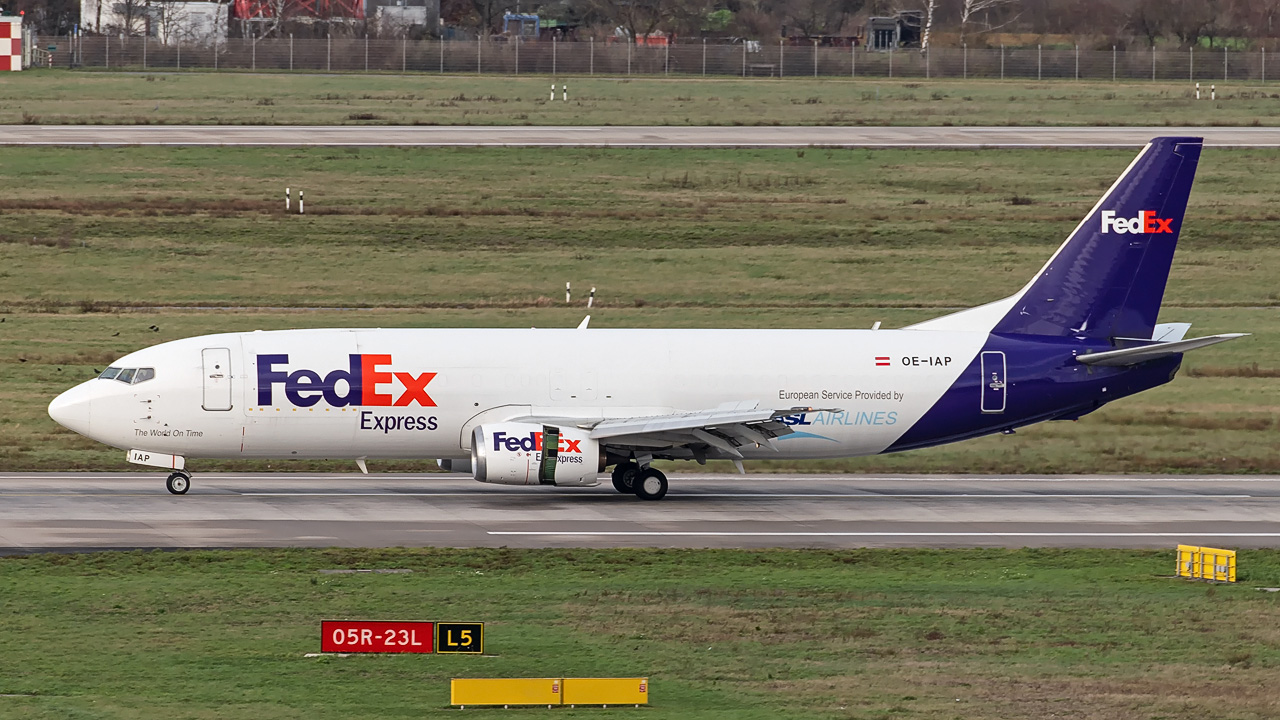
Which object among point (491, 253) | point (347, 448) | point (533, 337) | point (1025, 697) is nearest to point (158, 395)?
point (347, 448)

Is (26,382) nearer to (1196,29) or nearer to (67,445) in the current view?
(67,445)

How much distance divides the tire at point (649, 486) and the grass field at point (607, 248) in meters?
11.0

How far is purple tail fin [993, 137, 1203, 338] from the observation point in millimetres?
44469

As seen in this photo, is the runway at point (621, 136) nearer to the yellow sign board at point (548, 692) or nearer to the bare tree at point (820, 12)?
the bare tree at point (820, 12)

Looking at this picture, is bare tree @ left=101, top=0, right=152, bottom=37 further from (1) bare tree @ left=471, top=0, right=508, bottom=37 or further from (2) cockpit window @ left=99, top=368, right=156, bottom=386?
(2) cockpit window @ left=99, top=368, right=156, bottom=386

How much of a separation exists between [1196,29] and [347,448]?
11190 cm

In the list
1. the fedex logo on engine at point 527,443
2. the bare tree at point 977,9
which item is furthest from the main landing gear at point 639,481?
the bare tree at point 977,9

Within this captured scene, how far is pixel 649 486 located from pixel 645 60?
8205cm

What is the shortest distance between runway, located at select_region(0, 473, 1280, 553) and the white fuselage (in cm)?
148

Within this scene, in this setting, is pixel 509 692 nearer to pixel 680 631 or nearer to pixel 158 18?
pixel 680 631

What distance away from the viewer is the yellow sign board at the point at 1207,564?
32219mm

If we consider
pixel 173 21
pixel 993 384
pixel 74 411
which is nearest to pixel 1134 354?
pixel 993 384

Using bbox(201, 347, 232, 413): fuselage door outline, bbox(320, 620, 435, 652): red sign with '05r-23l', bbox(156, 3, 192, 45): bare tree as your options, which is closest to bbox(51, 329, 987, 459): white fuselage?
bbox(201, 347, 232, 413): fuselage door outline

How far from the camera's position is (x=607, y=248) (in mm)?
76938
